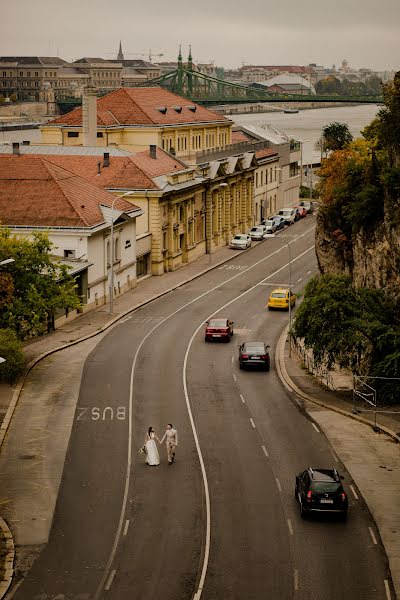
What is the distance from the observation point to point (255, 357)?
55.8 meters

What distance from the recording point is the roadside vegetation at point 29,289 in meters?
53.8

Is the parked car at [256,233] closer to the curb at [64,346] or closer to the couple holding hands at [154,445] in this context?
the curb at [64,346]

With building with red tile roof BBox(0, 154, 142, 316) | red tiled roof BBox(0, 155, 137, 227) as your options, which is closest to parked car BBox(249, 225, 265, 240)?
building with red tile roof BBox(0, 154, 142, 316)

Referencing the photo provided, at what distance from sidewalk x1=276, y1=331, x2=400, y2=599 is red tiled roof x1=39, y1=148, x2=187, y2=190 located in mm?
30897

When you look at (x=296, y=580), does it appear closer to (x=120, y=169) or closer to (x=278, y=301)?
(x=278, y=301)

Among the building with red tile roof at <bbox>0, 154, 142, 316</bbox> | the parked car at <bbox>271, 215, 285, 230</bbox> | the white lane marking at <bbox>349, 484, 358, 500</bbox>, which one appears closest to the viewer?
the white lane marking at <bbox>349, 484, 358, 500</bbox>

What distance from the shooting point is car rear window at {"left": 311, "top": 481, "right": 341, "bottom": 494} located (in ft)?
109

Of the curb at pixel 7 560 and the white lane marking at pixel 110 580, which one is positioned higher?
the white lane marking at pixel 110 580

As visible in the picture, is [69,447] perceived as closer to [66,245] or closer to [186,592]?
[186,592]

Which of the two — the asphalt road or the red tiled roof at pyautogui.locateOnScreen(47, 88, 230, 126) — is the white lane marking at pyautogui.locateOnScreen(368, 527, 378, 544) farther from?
the red tiled roof at pyautogui.locateOnScreen(47, 88, 230, 126)

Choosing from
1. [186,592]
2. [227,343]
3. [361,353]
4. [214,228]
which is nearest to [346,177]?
[227,343]

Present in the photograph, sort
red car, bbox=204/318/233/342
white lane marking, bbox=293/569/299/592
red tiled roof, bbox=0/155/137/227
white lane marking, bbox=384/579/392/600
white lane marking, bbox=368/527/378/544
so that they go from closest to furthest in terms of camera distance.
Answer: white lane marking, bbox=384/579/392/600 < white lane marking, bbox=293/569/299/592 < white lane marking, bbox=368/527/378/544 < red car, bbox=204/318/233/342 < red tiled roof, bbox=0/155/137/227

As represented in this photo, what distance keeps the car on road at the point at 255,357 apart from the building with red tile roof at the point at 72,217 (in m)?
13.8

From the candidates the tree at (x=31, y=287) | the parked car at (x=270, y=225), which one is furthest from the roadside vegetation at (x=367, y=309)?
the parked car at (x=270, y=225)
